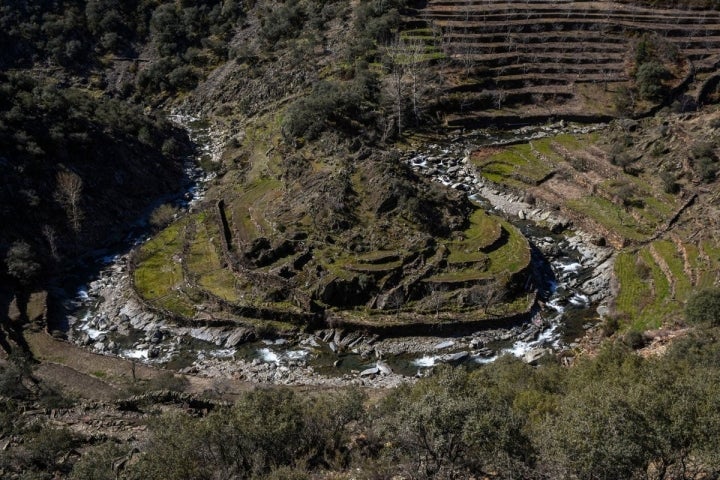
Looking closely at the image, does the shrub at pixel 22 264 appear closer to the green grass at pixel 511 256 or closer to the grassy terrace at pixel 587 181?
the green grass at pixel 511 256

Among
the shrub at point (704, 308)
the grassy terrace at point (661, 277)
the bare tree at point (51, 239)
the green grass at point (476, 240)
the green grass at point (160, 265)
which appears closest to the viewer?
the shrub at point (704, 308)

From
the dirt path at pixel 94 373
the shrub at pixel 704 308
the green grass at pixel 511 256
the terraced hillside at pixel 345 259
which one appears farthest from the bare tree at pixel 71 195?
the shrub at pixel 704 308

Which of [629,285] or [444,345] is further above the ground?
[629,285]

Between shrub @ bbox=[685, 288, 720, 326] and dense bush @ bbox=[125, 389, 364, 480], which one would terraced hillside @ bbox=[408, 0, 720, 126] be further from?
dense bush @ bbox=[125, 389, 364, 480]

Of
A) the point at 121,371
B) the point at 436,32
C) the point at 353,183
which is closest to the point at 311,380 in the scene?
the point at 121,371

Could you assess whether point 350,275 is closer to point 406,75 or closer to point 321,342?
point 321,342

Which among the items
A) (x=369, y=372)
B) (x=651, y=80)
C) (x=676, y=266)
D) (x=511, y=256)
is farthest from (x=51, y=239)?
(x=651, y=80)
